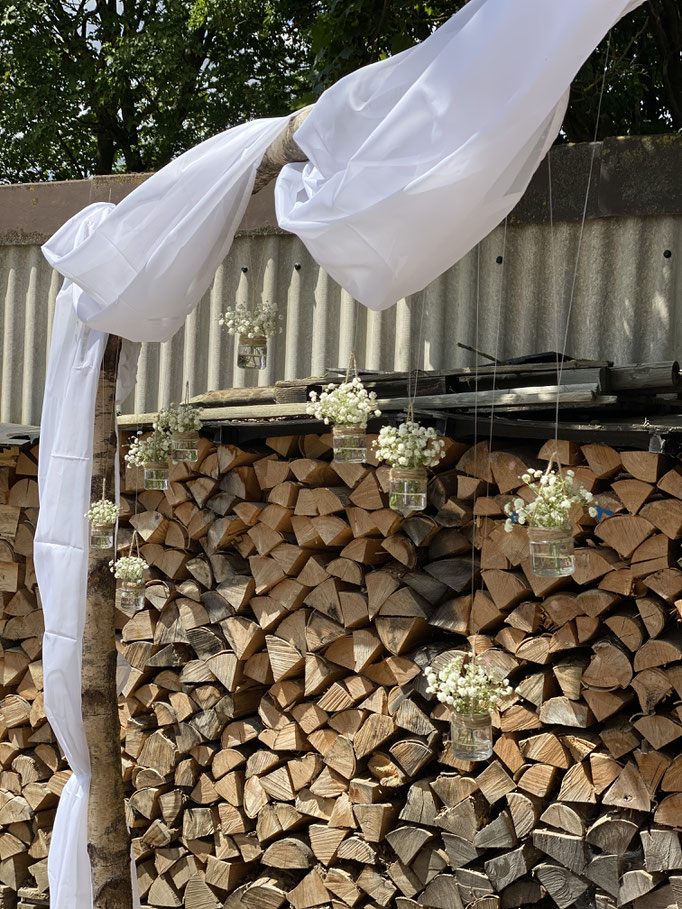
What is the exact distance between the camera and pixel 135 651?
14.0ft

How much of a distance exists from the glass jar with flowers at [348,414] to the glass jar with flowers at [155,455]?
84 cm

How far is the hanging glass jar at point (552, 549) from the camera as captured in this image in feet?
8.82

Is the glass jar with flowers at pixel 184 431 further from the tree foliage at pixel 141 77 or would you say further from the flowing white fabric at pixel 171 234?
the tree foliage at pixel 141 77

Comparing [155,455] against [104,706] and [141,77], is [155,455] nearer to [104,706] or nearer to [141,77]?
[104,706]

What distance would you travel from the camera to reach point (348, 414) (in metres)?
3.10

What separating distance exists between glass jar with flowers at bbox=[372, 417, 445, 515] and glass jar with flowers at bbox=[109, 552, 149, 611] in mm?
1080

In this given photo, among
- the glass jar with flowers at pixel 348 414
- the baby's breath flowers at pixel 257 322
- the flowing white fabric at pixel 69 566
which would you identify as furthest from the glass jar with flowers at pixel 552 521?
the flowing white fabric at pixel 69 566

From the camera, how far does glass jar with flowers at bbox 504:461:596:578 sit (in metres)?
2.68

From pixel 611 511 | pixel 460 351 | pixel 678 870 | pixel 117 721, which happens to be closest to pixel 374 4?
pixel 460 351

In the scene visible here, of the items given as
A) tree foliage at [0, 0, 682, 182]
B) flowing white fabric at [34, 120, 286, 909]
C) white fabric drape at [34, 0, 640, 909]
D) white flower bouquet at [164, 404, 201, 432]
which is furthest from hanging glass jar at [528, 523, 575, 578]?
tree foliage at [0, 0, 682, 182]

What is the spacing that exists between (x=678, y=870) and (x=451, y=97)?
7.62ft

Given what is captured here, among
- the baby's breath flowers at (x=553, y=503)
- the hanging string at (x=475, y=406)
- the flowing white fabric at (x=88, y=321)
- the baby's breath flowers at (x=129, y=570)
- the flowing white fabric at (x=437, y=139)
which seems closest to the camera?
the flowing white fabric at (x=437, y=139)

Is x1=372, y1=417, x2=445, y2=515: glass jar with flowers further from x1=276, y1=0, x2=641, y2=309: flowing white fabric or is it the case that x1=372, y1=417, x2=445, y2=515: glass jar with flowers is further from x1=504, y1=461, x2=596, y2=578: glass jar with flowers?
x1=276, y1=0, x2=641, y2=309: flowing white fabric

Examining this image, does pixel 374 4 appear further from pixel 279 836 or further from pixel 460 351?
pixel 279 836
